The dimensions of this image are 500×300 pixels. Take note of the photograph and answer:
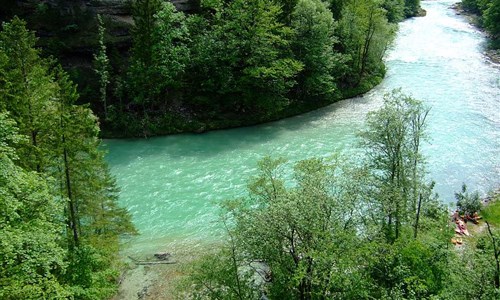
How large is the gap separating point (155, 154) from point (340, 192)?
2475 cm

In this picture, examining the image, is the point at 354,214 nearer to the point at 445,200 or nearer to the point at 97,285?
the point at 97,285

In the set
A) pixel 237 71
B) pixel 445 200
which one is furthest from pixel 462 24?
pixel 445 200

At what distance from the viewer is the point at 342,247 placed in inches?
690

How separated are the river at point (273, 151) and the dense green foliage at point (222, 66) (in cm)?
249

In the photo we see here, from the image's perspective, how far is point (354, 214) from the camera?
20.4 metres

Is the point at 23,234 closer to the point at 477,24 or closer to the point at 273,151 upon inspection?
the point at 273,151

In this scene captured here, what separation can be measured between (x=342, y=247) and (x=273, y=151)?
78.8 feet

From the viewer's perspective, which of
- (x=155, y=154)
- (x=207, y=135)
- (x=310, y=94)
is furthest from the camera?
(x=310, y=94)

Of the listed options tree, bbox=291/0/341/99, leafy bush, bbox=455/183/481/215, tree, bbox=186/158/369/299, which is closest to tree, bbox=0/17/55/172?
tree, bbox=186/158/369/299

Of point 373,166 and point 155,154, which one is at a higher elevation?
point 373,166

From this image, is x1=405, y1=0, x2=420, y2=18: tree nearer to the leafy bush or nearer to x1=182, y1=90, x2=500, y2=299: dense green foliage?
the leafy bush

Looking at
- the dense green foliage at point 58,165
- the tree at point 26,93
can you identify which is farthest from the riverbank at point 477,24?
the tree at point 26,93

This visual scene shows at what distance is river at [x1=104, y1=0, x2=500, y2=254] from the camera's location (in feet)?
105

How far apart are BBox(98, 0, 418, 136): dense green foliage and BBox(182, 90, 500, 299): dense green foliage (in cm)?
2460
